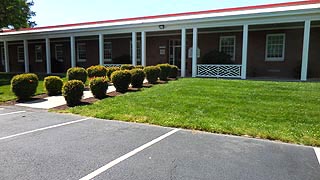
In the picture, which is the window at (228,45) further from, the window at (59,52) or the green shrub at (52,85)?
the window at (59,52)

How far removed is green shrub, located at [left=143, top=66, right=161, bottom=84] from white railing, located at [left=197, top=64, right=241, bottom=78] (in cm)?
428

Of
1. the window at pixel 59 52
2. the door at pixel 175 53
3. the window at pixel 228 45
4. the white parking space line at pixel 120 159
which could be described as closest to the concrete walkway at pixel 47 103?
the white parking space line at pixel 120 159

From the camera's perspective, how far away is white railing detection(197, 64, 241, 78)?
16.6 m

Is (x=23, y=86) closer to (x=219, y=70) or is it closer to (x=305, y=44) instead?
(x=219, y=70)

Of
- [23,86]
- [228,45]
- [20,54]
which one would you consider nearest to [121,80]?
[23,86]

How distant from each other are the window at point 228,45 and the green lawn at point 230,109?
7.79 m

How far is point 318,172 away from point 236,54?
15834 mm

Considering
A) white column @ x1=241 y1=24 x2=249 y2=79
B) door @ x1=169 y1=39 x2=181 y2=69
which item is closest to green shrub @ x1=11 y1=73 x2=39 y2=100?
white column @ x1=241 y1=24 x2=249 y2=79

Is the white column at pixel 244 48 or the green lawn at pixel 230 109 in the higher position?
the white column at pixel 244 48

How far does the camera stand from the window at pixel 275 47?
707 inches

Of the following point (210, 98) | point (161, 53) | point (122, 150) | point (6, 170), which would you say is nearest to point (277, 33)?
point (161, 53)

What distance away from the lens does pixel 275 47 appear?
1817 cm

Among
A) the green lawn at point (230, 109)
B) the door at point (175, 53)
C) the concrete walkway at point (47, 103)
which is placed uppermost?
the door at point (175, 53)

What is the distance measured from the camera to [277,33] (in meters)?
18.0
